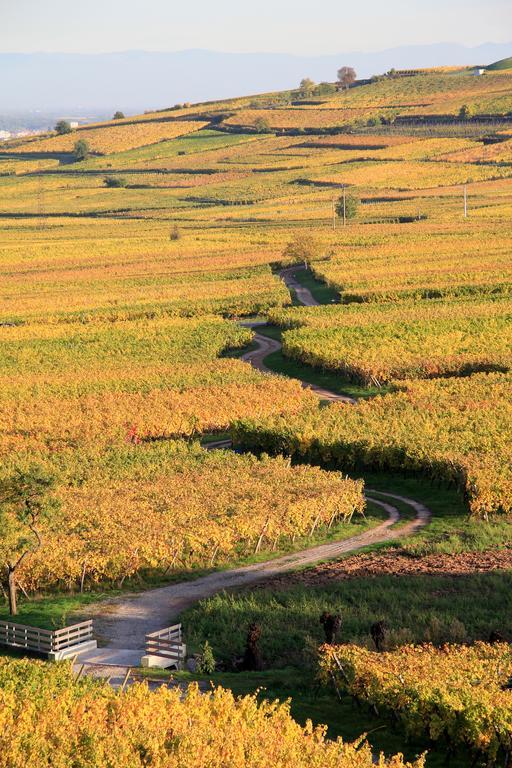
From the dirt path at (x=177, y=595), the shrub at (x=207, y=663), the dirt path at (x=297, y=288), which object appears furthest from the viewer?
the dirt path at (x=297, y=288)

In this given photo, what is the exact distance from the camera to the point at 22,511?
142 ft

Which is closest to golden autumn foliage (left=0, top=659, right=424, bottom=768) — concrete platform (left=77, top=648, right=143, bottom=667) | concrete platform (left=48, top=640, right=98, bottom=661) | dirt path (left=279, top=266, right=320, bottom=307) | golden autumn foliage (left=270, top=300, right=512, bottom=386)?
concrete platform (left=77, top=648, right=143, bottom=667)

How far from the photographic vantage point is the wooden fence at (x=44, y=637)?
35.7m

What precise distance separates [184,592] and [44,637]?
735 centimetres

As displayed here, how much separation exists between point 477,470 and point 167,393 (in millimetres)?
24655

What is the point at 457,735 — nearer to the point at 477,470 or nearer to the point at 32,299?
the point at 477,470

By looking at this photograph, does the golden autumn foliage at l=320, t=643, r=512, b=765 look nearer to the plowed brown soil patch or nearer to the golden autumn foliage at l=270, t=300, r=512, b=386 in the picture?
the plowed brown soil patch

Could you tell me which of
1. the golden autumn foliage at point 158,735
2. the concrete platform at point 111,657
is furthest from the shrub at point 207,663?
the golden autumn foliage at point 158,735

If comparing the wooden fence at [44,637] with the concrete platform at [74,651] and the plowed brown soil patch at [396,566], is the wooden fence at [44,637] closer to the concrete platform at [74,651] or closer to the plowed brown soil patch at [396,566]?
the concrete platform at [74,651]

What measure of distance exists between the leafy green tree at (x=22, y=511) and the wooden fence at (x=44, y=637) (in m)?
4.16

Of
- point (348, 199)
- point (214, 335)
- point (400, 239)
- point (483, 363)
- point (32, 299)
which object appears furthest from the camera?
point (348, 199)

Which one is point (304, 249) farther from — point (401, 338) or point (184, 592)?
point (184, 592)

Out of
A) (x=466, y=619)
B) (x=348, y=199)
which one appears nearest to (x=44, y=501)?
(x=466, y=619)

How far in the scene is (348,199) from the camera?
18462cm
